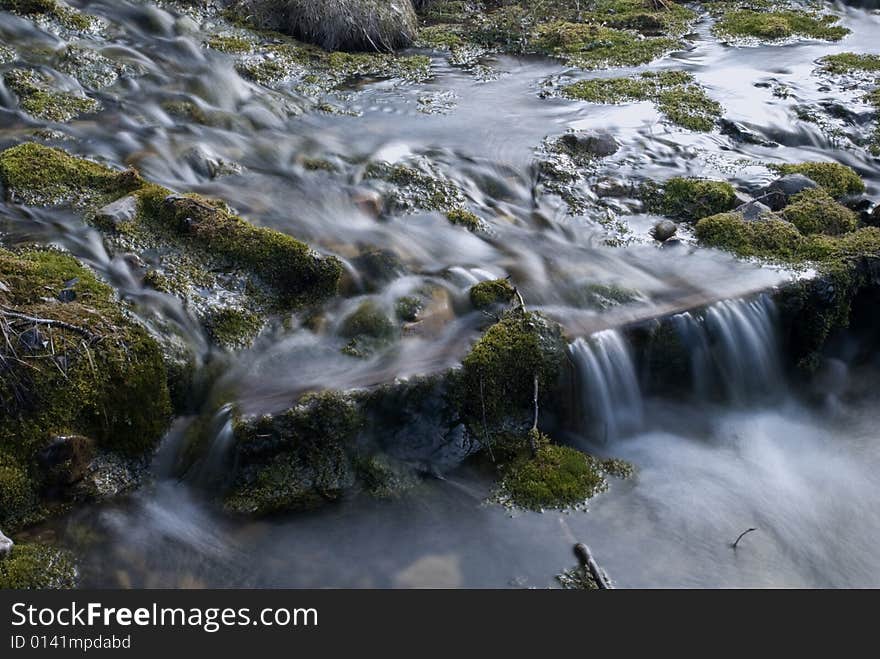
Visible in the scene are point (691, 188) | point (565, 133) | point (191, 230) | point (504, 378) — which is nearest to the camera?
point (504, 378)

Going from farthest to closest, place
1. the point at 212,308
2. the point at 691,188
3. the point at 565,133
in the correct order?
the point at 565,133
the point at 691,188
the point at 212,308

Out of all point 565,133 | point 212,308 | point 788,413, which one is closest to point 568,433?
point 788,413

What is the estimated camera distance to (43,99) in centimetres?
1016

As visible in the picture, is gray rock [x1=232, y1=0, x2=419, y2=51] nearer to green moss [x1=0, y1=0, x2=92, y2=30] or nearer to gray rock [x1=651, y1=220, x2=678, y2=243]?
green moss [x1=0, y1=0, x2=92, y2=30]

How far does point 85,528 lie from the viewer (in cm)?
529

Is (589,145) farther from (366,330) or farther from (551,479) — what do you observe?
(551,479)

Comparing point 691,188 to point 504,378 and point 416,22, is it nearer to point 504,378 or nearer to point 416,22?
point 504,378

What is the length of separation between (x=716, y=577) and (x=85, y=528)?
14.5 feet

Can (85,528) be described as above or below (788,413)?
above

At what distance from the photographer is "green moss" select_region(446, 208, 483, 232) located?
29.5 ft

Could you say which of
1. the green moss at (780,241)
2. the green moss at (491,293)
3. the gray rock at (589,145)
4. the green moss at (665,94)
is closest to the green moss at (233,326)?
the green moss at (491,293)

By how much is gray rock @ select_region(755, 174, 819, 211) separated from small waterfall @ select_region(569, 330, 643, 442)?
3.71 meters

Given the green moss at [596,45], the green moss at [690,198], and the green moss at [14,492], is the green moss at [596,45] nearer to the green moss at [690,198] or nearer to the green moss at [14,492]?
the green moss at [690,198]

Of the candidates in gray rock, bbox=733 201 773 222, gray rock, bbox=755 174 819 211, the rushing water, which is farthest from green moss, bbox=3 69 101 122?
gray rock, bbox=755 174 819 211
